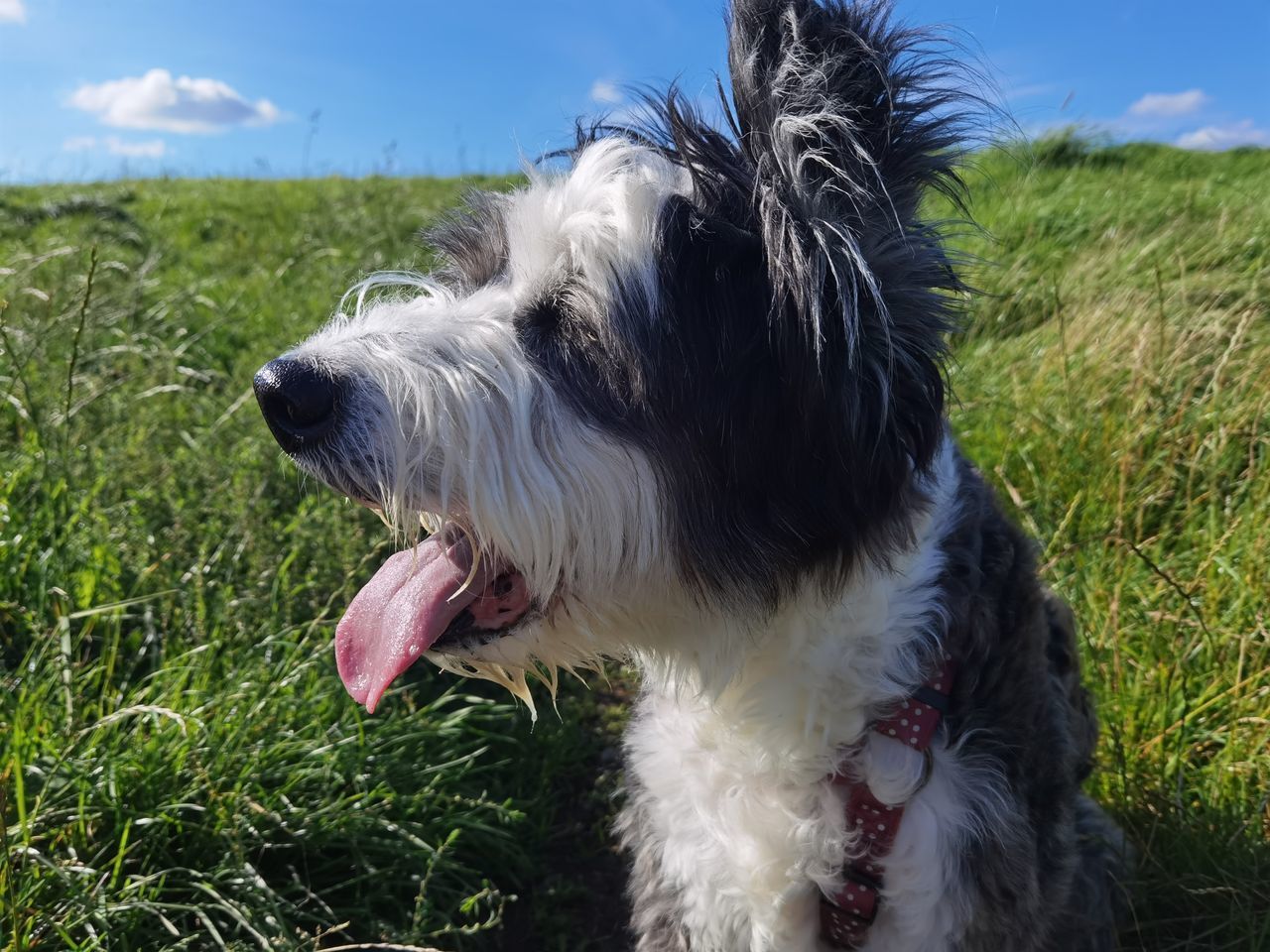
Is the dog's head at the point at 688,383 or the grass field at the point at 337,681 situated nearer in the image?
the dog's head at the point at 688,383

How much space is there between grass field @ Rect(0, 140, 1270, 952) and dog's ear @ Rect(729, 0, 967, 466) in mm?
236

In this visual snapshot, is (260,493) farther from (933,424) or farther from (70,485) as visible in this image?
(933,424)

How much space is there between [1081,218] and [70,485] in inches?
244

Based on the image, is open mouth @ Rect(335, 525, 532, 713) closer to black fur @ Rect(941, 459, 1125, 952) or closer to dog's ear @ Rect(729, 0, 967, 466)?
dog's ear @ Rect(729, 0, 967, 466)

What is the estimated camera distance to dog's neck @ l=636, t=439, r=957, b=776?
1.61 metres

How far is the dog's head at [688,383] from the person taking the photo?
144 centimetres

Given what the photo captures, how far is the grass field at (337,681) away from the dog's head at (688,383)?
364 millimetres

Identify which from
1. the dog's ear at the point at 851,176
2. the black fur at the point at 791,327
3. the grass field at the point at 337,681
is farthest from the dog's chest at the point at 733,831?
Result: the dog's ear at the point at 851,176

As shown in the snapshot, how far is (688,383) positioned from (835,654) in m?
0.57

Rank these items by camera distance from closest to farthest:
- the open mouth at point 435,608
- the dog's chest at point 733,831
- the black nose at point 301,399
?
the black nose at point 301,399
the open mouth at point 435,608
the dog's chest at point 733,831

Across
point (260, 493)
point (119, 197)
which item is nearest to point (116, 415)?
point (260, 493)

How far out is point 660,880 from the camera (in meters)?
1.88

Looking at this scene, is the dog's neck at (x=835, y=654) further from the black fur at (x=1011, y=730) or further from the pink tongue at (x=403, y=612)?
the pink tongue at (x=403, y=612)

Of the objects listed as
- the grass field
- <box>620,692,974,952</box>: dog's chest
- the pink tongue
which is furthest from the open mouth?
the grass field
